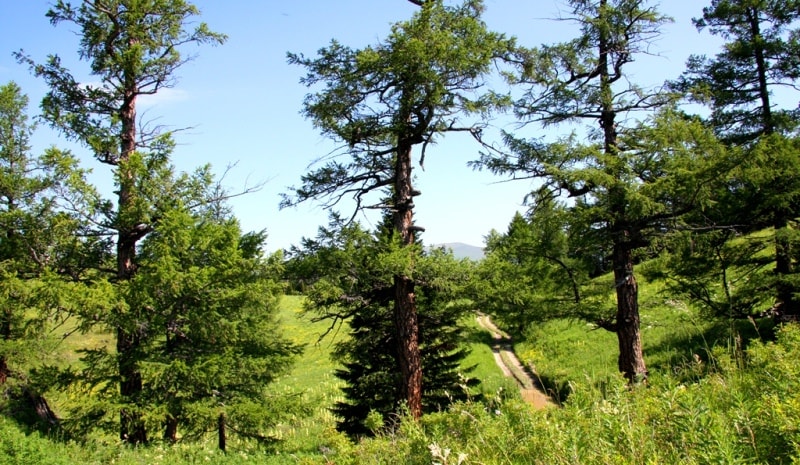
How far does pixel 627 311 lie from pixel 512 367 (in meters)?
11.8

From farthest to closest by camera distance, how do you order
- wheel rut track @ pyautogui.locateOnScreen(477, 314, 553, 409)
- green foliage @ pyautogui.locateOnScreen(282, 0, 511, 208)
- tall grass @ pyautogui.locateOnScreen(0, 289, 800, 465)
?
wheel rut track @ pyautogui.locateOnScreen(477, 314, 553, 409)
green foliage @ pyautogui.locateOnScreen(282, 0, 511, 208)
tall grass @ pyautogui.locateOnScreen(0, 289, 800, 465)

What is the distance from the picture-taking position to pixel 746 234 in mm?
13281

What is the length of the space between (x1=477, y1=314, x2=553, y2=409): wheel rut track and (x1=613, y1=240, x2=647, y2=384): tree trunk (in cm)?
407

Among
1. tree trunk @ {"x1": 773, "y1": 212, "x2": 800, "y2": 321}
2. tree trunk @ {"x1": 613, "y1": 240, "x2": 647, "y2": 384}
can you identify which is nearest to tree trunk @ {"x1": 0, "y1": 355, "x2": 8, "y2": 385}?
tree trunk @ {"x1": 613, "y1": 240, "x2": 647, "y2": 384}

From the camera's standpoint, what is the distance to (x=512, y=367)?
73.7 feet

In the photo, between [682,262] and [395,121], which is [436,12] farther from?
[682,262]

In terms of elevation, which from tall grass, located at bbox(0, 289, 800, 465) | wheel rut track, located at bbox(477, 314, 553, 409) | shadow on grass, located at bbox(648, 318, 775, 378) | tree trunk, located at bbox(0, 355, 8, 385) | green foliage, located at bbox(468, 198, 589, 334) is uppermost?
green foliage, located at bbox(468, 198, 589, 334)

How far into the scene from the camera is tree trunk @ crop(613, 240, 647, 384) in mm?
11422

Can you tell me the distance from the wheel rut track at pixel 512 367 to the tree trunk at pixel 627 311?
4.07 metres

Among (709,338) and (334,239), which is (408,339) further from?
(709,338)

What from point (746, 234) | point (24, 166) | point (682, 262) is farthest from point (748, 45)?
point (24, 166)

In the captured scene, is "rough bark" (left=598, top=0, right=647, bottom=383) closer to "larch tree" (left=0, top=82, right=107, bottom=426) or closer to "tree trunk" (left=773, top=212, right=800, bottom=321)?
"tree trunk" (left=773, top=212, right=800, bottom=321)

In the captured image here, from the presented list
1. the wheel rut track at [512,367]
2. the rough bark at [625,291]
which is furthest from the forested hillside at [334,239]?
the wheel rut track at [512,367]

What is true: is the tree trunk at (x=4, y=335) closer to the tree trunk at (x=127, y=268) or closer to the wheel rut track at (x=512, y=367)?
the tree trunk at (x=127, y=268)
